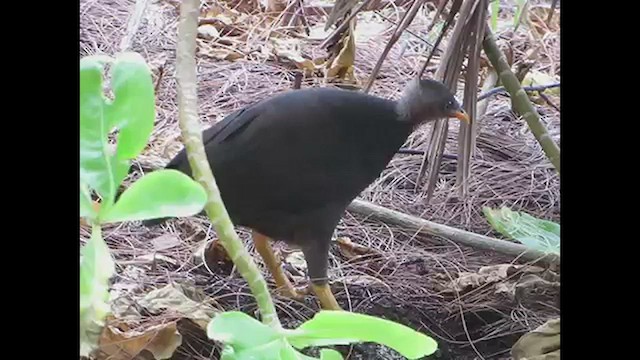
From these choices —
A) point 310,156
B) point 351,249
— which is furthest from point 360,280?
point 310,156

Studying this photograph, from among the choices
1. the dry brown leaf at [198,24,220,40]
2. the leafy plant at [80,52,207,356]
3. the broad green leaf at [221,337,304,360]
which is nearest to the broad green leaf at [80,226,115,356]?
the leafy plant at [80,52,207,356]

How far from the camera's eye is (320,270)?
0.75 metres

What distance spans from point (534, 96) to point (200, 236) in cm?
37

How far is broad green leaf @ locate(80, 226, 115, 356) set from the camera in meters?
0.62

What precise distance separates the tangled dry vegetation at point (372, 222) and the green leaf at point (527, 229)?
0.01 m

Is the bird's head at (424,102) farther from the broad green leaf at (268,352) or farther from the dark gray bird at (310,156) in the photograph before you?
the broad green leaf at (268,352)

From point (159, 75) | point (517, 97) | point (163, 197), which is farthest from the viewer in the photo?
point (517, 97)

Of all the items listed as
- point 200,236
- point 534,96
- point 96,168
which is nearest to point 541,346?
point 534,96

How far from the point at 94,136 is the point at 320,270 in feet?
0.83

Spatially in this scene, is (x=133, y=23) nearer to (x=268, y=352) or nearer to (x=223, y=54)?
(x=223, y=54)

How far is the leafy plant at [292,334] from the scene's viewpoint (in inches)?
23.8

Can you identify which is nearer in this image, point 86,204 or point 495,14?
point 86,204

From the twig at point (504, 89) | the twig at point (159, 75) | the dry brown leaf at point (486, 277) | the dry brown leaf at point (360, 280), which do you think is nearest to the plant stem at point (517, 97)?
the twig at point (504, 89)

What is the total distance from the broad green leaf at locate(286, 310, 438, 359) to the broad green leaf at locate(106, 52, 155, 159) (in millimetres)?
201
